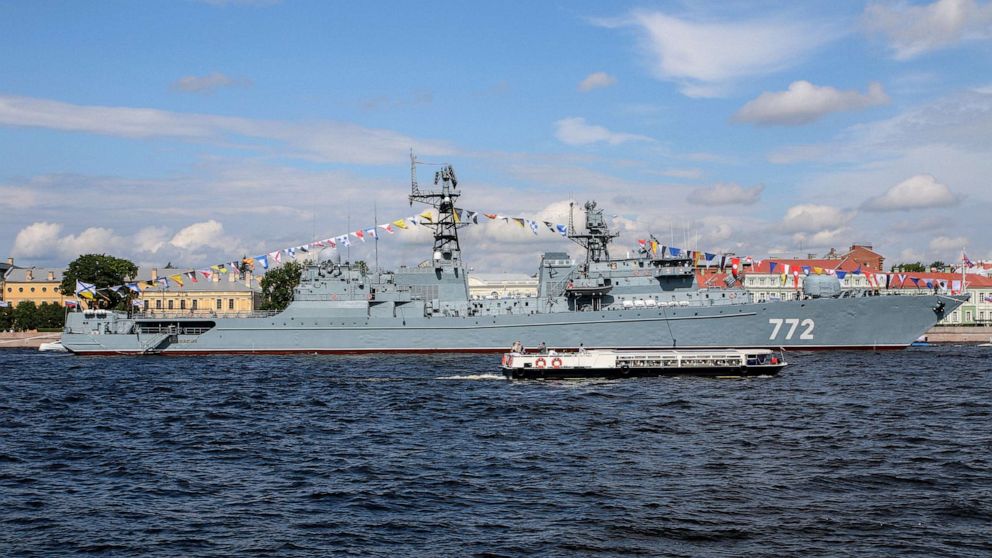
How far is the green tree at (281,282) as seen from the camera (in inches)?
3858

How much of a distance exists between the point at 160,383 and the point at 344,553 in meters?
29.4

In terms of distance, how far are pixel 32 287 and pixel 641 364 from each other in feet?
369

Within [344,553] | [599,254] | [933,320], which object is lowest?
[344,553]

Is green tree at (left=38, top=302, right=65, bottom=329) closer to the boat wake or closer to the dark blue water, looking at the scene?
the dark blue water

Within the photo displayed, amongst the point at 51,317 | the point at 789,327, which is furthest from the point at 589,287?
the point at 51,317

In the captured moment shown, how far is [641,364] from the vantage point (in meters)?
39.0

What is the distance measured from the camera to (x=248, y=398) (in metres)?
33.4

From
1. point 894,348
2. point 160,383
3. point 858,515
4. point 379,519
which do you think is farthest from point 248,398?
point 894,348

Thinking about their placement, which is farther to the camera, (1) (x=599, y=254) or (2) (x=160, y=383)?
(1) (x=599, y=254)

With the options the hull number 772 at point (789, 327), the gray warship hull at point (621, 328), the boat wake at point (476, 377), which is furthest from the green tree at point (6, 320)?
the hull number 772 at point (789, 327)

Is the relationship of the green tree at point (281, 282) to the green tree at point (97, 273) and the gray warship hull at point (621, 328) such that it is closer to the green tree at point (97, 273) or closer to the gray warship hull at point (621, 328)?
the green tree at point (97, 273)

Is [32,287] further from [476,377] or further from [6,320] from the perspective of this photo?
[476,377]

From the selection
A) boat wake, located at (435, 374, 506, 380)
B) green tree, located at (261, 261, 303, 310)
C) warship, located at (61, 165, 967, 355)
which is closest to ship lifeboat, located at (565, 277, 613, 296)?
warship, located at (61, 165, 967, 355)

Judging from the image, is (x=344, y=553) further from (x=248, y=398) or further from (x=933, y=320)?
(x=933, y=320)
